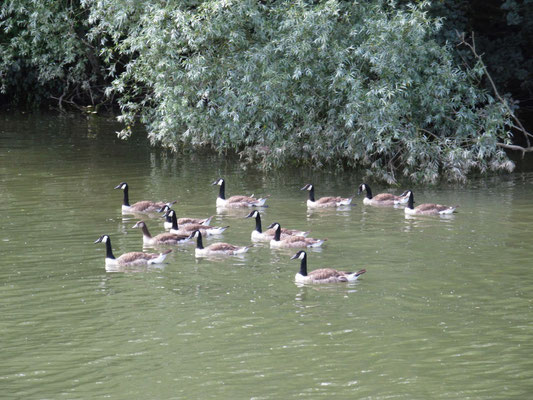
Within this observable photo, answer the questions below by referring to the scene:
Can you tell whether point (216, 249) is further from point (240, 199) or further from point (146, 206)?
point (240, 199)

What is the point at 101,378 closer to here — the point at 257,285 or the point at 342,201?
the point at 257,285

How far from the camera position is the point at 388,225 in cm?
2133

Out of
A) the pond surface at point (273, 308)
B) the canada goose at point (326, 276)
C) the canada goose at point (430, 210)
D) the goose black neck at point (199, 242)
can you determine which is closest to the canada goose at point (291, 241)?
the pond surface at point (273, 308)

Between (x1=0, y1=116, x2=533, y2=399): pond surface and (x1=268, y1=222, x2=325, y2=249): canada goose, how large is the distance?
0.22 metres

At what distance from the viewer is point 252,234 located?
65.9ft

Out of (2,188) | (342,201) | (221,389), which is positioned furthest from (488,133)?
(221,389)

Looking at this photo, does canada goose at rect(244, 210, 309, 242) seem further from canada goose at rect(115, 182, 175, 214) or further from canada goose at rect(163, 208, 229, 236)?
canada goose at rect(115, 182, 175, 214)

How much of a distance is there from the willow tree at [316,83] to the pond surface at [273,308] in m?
2.25

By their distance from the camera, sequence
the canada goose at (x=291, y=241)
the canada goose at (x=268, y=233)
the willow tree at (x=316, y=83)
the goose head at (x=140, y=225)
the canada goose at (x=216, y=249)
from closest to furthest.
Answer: the canada goose at (x=216, y=249)
the canada goose at (x=291, y=241)
the canada goose at (x=268, y=233)
the goose head at (x=140, y=225)
the willow tree at (x=316, y=83)

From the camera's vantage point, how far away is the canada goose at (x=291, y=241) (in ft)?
61.2

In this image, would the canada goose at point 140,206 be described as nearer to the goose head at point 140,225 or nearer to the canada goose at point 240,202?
the canada goose at point 240,202

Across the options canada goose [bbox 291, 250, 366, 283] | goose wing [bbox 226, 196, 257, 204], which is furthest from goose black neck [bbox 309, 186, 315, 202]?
canada goose [bbox 291, 250, 366, 283]

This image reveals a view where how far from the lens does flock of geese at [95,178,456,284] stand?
16125 millimetres

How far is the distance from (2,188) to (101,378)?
50.6 feet
